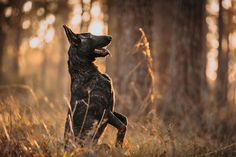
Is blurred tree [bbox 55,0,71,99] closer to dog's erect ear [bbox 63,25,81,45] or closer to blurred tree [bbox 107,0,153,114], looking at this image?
blurred tree [bbox 107,0,153,114]

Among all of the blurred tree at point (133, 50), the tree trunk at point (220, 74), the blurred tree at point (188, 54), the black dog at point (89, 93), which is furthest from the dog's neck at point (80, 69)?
the tree trunk at point (220, 74)

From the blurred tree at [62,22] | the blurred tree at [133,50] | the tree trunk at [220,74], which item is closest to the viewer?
the blurred tree at [133,50]

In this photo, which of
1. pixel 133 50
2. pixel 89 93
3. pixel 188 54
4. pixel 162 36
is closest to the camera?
pixel 89 93

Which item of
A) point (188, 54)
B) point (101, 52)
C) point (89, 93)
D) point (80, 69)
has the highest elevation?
point (101, 52)

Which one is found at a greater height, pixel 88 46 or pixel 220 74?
pixel 88 46

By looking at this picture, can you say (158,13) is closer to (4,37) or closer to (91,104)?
(4,37)

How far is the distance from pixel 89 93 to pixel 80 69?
392 mm

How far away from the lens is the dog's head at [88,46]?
663 centimetres

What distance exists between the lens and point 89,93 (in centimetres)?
652

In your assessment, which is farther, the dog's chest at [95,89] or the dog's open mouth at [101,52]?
the dog's open mouth at [101,52]

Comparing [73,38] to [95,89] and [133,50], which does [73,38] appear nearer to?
[95,89]

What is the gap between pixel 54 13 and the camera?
97.1 ft

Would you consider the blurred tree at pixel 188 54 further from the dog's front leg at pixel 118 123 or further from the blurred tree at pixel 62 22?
the blurred tree at pixel 62 22

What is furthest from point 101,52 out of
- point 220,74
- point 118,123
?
point 220,74
